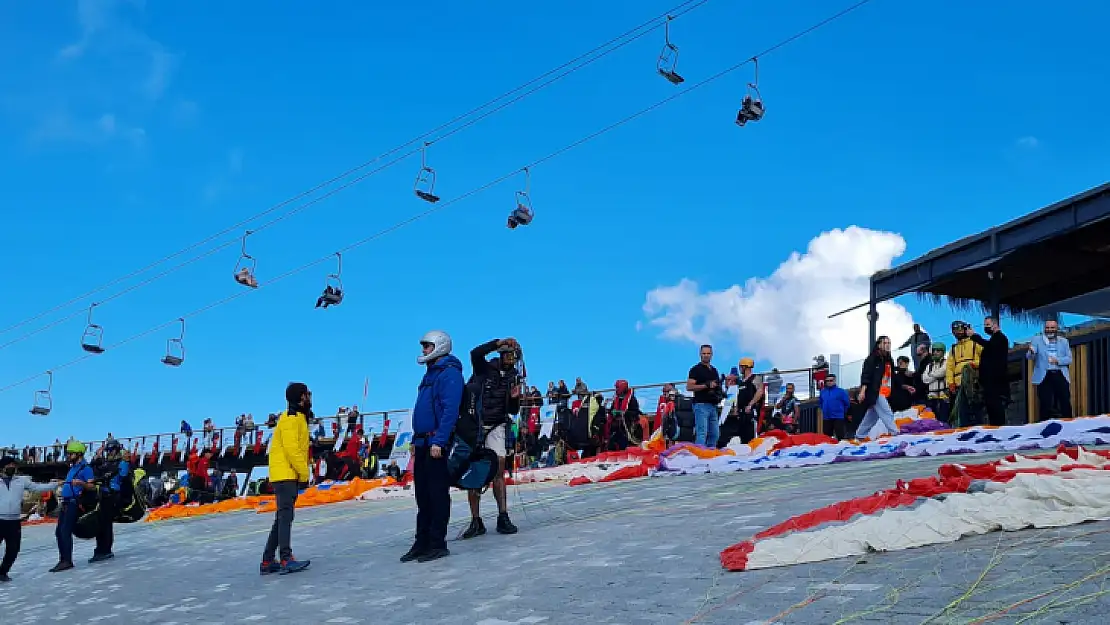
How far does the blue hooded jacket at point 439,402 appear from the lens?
9.45m

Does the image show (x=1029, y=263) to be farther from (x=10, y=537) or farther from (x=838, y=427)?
(x=10, y=537)

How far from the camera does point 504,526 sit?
→ 1044cm

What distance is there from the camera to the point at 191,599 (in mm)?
9617

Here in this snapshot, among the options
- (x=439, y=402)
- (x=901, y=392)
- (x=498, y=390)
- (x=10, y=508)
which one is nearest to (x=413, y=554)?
(x=439, y=402)

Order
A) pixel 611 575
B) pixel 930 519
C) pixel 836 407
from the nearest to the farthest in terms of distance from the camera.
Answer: pixel 930 519
pixel 611 575
pixel 836 407

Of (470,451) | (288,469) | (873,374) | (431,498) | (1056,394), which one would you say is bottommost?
(431,498)

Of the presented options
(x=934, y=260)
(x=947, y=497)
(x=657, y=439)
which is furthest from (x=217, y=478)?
(x=947, y=497)

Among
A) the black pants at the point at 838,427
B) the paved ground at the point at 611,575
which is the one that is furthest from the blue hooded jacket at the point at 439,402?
the black pants at the point at 838,427

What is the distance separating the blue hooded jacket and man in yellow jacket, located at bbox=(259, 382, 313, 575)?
1.33 m

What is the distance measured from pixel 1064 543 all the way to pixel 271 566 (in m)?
6.97

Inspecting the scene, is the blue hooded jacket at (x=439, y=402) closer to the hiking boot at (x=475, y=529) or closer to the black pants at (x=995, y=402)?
the hiking boot at (x=475, y=529)

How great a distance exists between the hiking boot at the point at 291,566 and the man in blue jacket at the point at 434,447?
102cm

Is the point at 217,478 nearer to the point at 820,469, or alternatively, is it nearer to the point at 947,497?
the point at 820,469

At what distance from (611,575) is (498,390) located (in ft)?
9.86
